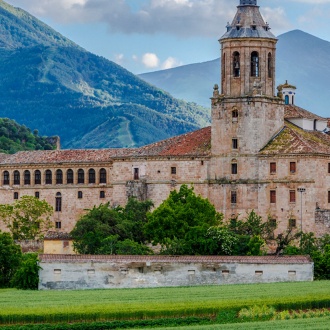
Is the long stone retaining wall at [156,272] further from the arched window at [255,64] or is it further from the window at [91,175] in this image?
the window at [91,175]

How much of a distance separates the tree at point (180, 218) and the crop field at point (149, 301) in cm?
1593

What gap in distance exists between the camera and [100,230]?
11281cm

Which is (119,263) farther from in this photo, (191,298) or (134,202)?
(134,202)

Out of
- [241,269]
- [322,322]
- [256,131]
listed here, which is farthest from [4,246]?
[322,322]

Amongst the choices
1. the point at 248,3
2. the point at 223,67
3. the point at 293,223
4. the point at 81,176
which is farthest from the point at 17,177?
the point at 293,223

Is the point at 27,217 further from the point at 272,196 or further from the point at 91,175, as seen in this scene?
→ the point at 272,196

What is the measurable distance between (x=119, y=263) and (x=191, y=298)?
11042mm

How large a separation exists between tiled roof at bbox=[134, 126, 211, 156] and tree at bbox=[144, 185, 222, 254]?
6.21 m

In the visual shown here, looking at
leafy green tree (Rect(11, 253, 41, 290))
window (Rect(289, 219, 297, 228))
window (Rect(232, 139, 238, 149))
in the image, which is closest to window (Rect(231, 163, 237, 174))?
window (Rect(232, 139, 238, 149))

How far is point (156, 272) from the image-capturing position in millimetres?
94875

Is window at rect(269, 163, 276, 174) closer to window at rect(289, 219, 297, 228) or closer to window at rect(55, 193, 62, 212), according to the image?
window at rect(289, 219, 297, 228)

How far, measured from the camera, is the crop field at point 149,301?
77938 mm

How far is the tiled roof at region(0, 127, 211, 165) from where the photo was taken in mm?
120125

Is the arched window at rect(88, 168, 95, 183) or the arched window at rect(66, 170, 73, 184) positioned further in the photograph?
the arched window at rect(66, 170, 73, 184)
